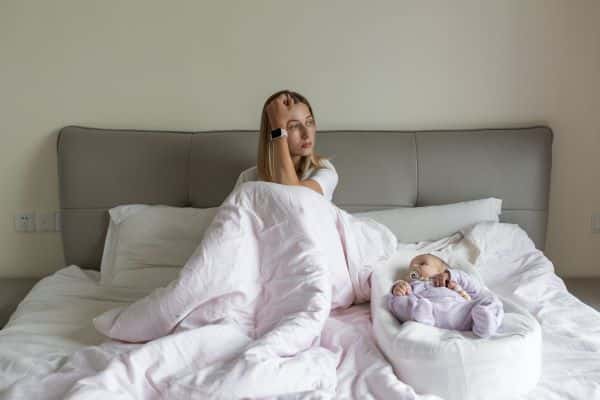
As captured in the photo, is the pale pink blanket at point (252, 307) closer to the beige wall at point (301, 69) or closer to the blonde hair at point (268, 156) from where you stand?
the blonde hair at point (268, 156)

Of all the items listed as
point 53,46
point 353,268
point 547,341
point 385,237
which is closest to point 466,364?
point 547,341

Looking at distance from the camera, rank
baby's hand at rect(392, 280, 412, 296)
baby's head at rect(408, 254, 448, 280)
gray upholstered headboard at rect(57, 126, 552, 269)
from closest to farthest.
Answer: baby's hand at rect(392, 280, 412, 296) → baby's head at rect(408, 254, 448, 280) → gray upholstered headboard at rect(57, 126, 552, 269)

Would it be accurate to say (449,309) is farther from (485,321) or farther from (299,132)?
(299,132)

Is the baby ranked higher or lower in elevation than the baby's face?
lower

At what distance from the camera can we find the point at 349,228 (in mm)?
1979

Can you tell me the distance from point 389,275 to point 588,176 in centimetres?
121

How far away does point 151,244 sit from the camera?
2.19 metres

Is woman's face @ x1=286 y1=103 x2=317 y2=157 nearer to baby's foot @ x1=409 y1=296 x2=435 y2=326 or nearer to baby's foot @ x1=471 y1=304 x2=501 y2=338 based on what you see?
baby's foot @ x1=409 y1=296 x2=435 y2=326

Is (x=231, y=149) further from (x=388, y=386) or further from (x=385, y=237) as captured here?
(x=388, y=386)

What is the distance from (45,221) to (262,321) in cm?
134

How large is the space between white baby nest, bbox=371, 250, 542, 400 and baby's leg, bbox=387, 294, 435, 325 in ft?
0.20

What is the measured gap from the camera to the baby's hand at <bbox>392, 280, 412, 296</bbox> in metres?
1.66

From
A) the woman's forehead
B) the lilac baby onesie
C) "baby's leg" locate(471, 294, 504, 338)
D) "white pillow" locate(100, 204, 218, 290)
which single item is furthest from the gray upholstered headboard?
"baby's leg" locate(471, 294, 504, 338)

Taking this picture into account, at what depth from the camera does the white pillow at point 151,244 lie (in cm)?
213
